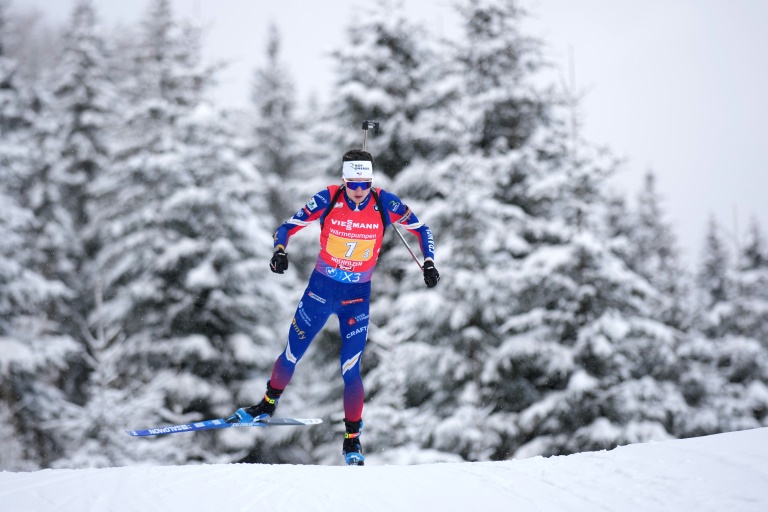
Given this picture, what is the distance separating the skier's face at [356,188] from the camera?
5949 mm

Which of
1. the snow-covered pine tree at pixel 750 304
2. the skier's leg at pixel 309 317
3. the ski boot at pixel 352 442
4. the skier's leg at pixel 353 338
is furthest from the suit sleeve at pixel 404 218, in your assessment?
the snow-covered pine tree at pixel 750 304

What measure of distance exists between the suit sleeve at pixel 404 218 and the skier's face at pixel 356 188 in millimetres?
282

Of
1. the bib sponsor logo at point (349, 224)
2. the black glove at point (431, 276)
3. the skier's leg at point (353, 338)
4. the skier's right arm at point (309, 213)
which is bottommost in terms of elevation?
the skier's leg at point (353, 338)

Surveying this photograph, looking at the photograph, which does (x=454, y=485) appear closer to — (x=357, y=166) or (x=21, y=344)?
(x=357, y=166)

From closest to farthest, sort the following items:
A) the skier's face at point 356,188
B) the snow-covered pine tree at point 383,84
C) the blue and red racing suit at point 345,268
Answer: the skier's face at point 356,188 → the blue and red racing suit at point 345,268 → the snow-covered pine tree at point 383,84

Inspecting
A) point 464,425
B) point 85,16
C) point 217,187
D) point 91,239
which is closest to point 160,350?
point 217,187

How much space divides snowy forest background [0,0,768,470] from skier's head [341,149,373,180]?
18.6ft

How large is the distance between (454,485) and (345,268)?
7.38 feet

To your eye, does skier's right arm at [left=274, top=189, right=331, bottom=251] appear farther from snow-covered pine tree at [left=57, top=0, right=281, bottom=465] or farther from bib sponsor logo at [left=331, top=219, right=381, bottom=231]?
snow-covered pine tree at [left=57, top=0, right=281, bottom=465]

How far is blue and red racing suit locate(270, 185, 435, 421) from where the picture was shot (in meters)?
6.05

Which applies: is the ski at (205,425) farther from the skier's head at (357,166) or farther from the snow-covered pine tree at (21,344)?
the snow-covered pine tree at (21,344)

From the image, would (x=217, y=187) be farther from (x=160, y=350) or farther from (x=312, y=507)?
(x=312, y=507)

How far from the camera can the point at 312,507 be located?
439 centimetres

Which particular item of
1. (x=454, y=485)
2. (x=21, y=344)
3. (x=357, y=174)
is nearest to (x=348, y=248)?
(x=357, y=174)
